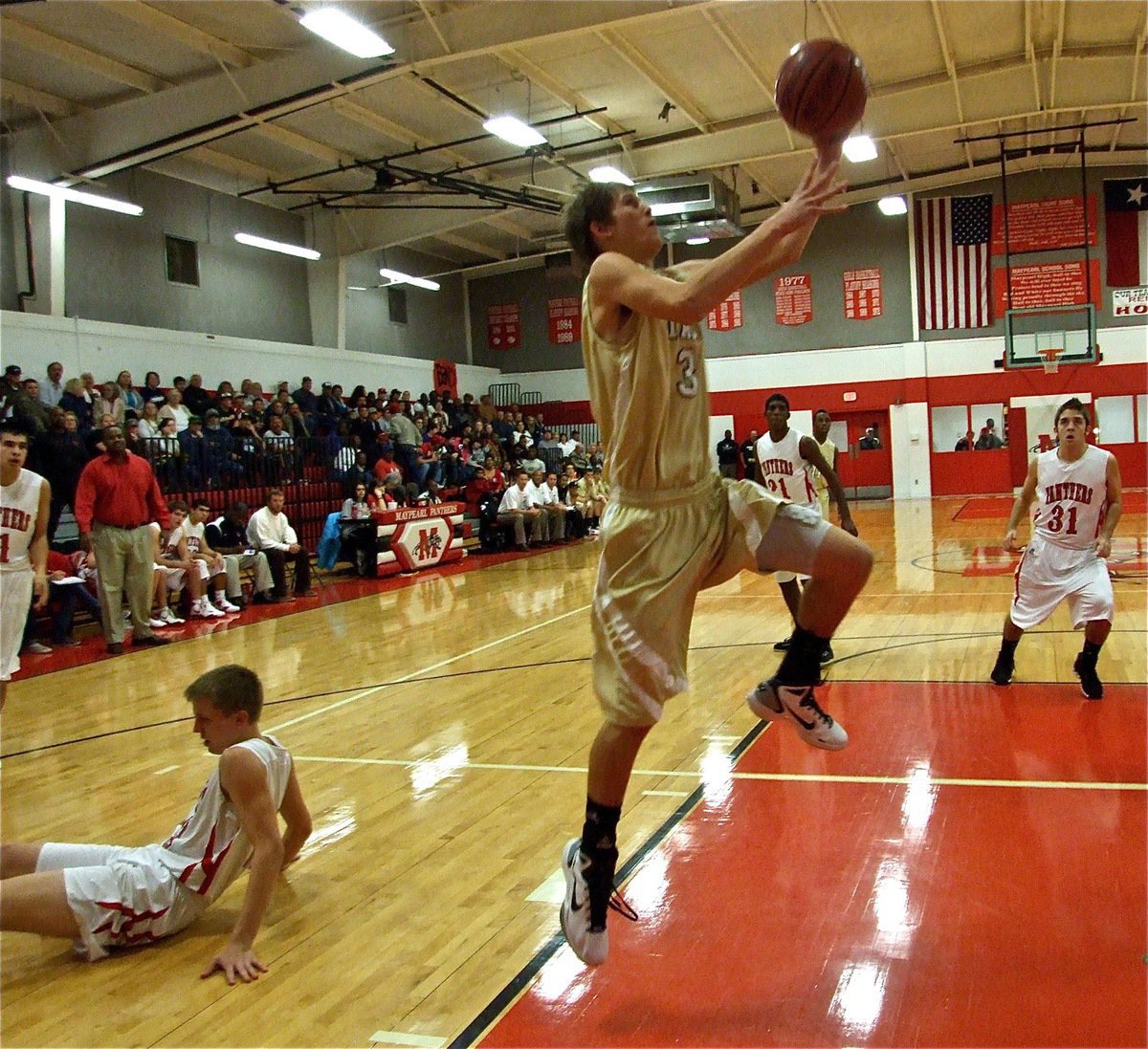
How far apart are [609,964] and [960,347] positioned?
74.1 ft

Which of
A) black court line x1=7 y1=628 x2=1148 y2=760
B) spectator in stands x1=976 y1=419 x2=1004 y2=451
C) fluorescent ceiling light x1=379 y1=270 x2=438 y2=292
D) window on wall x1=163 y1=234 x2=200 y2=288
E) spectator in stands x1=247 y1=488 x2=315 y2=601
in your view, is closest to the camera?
black court line x1=7 y1=628 x2=1148 y2=760

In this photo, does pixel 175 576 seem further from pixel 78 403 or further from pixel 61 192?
pixel 61 192

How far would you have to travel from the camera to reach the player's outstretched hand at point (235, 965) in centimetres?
282

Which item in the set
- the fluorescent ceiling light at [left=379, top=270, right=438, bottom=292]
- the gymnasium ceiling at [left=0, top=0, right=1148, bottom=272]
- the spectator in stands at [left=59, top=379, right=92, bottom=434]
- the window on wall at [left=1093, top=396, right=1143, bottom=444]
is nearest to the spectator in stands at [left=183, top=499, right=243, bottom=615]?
the spectator in stands at [left=59, top=379, right=92, bottom=434]

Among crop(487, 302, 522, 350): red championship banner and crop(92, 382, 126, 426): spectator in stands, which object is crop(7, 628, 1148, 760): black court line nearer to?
crop(92, 382, 126, 426): spectator in stands

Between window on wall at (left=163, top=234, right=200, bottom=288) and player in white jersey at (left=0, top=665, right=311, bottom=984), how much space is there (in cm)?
1560

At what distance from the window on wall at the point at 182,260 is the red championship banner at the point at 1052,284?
15275mm

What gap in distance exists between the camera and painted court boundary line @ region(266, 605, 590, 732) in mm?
5883

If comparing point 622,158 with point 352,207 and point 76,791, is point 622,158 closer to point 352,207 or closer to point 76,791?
point 352,207

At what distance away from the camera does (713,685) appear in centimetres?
609

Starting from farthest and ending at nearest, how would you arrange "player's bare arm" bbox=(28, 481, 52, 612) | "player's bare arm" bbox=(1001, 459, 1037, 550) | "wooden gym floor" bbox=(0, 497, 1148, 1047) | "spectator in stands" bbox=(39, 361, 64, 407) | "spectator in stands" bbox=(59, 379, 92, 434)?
"spectator in stands" bbox=(39, 361, 64, 407)
"spectator in stands" bbox=(59, 379, 92, 434)
"player's bare arm" bbox=(1001, 459, 1037, 550)
"player's bare arm" bbox=(28, 481, 52, 612)
"wooden gym floor" bbox=(0, 497, 1148, 1047)

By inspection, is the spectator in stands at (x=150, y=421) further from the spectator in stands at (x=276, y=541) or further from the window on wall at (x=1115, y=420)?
the window on wall at (x=1115, y=420)

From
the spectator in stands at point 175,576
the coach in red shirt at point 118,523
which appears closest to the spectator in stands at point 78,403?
the spectator in stands at point 175,576

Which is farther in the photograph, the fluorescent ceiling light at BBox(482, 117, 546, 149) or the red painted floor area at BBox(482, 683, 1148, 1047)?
the fluorescent ceiling light at BBox(482, 117, 546, 149)
